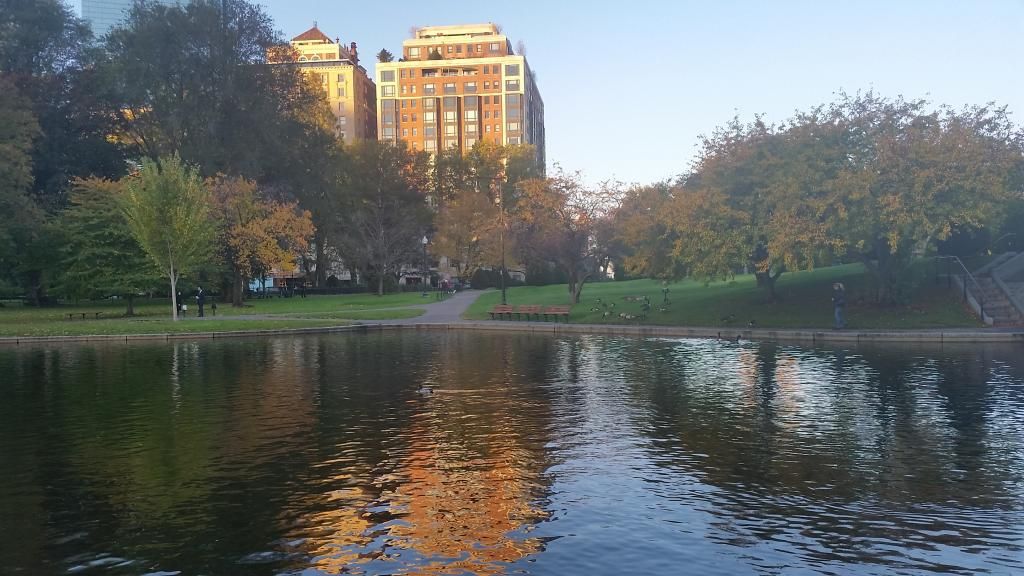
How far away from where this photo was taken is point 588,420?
14781 mm

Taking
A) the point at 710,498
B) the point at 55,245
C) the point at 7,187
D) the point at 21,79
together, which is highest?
the point at 21,79

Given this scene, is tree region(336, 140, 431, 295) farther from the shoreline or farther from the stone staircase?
the stone staircase

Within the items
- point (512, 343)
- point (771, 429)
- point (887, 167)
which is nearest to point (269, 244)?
point (512, 343)

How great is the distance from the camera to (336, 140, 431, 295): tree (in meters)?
78.6

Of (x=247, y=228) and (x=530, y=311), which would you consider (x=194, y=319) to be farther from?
(x=530, y=311)

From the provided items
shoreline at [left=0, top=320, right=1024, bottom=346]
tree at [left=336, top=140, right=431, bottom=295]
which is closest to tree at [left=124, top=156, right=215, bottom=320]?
shoreline at [left=0, top=320, right=1024, bottom=346]

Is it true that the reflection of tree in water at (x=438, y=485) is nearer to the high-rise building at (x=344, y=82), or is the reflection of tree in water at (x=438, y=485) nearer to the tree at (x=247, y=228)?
the tree at (x=247, y=228)

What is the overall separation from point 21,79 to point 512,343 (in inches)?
1936

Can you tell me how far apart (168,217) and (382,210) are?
1644 inches

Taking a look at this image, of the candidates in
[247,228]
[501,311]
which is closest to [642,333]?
[501,311]

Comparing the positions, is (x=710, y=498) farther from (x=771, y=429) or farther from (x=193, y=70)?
(x=193, y=70)

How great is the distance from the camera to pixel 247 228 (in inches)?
Answer: 2290

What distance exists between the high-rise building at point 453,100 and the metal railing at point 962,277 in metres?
129

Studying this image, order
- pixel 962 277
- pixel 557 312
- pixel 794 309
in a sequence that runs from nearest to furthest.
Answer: pixel 794 309 → pixel 962 277 → pixel 557 312
